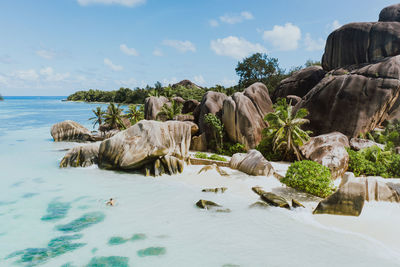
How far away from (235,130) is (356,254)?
1466cm

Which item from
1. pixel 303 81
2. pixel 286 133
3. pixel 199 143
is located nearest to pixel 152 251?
pixel 286 133

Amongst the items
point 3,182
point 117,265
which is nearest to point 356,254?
point 117,265

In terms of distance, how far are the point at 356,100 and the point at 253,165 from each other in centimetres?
1227

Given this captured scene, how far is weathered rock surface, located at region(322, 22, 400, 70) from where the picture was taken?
27.4 metres

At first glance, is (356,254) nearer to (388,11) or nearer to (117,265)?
(117,265)

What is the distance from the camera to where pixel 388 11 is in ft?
104

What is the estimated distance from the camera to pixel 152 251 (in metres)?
8.86

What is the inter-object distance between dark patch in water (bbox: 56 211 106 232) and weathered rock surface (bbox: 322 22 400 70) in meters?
32.6

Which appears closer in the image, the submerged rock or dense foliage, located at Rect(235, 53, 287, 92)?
the submerged rock

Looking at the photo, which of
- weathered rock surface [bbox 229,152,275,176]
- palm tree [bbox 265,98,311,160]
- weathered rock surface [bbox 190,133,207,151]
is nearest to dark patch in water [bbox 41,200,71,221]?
→ weathered rock surface [bbox 229,152,275,176]

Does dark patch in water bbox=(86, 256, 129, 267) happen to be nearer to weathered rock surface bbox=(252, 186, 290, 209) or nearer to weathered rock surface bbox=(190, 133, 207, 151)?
weathered rock surface bbox=(252, 186, 290, 209)

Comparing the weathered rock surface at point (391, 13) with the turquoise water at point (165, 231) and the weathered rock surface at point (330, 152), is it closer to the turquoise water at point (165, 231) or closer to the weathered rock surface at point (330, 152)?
the weathered rock surface at point (330, 152)

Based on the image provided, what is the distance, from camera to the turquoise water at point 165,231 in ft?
27.5

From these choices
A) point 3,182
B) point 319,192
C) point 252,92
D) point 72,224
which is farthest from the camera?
point 252,92
